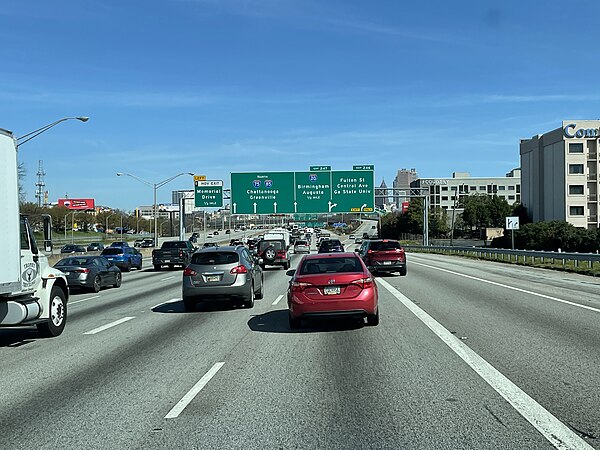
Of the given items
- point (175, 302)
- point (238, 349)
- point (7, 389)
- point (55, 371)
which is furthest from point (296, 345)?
point (175, 302)

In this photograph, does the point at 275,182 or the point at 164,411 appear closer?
the point at 164,411

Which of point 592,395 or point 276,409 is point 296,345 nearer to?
point 276,409

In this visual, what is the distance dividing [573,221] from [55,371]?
87603mm

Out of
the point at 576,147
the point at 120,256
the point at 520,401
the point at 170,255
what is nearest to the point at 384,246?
the point at 170,255

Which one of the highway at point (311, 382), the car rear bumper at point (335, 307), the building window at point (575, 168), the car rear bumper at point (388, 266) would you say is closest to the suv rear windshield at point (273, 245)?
the car rear bumper at point (388, 266)

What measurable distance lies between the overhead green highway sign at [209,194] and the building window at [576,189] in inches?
2007

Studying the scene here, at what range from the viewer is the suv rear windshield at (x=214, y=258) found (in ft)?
59.0

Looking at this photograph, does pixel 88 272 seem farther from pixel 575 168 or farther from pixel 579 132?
pixel 579 132

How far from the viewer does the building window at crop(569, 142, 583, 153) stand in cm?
8919

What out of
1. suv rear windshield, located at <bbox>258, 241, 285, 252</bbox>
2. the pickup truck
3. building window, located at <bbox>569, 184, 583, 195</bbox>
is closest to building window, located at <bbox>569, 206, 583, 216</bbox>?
building window, located at <bbox>569, 184, 583, 195</bbox>

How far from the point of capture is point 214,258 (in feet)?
59.3

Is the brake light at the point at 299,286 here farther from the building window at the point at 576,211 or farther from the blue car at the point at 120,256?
the building window at the point at 576,211

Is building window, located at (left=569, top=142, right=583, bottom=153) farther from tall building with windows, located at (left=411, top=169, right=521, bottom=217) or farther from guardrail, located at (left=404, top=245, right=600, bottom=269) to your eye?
tall building with windows, located at (left=411, top=169, right=521, bottom=217)

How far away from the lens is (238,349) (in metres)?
11.7
